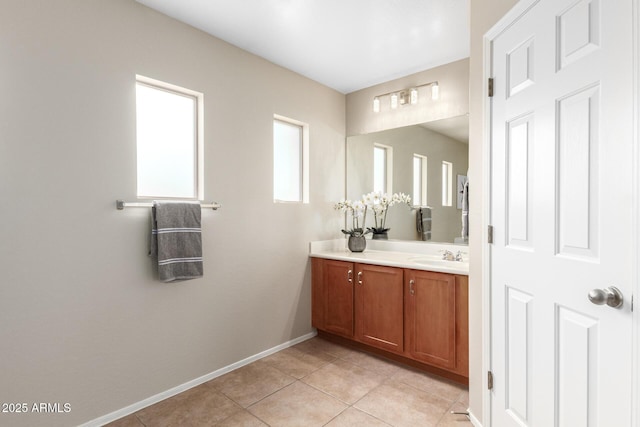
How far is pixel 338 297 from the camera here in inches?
122

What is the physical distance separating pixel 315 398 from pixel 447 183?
6.65 feet

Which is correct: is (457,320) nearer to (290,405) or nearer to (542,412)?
(542,412)

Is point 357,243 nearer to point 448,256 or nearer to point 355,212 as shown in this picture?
point 355,212

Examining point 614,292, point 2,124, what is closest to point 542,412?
point 614,292

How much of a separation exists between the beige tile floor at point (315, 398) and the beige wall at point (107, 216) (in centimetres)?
19

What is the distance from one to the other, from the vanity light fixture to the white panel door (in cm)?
128

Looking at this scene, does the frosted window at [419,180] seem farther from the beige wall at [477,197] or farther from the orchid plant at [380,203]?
the beige wall at [477,197]

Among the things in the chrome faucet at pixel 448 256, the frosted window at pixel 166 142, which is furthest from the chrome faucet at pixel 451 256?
the frosted window at pixel 166 142

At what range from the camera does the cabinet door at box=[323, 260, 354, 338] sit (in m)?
3.02

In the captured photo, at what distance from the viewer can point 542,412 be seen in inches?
54.1

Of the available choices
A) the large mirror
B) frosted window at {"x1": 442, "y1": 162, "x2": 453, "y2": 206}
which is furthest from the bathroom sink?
frosted window at {"x1": 442, "y1": 162, "x2": 453, "y2": 206}

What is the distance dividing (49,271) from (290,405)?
62.7 inches

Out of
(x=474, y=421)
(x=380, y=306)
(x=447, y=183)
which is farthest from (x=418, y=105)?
(x=474, y=421)

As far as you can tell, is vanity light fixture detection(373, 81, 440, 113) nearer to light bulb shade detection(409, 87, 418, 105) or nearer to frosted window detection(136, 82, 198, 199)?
light bulb shade detection(409, 87, 418, 105)
